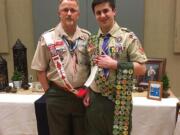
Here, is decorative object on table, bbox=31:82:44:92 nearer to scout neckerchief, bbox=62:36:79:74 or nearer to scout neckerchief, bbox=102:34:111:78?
scout neckerchief, bbox=62:36:79:74

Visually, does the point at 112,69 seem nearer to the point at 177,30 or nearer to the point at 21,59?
the point at 21,59

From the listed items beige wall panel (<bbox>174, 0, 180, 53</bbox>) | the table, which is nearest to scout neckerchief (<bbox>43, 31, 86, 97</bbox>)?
the table

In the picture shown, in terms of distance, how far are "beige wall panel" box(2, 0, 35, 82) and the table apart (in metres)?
1.13

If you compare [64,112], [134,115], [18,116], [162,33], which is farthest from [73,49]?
[162,33]

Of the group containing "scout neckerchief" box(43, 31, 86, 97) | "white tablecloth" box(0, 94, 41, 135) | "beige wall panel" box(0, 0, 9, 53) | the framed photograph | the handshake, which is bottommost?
"white tablecloth" box(0, 94, 41, 135)

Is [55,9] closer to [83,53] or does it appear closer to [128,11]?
[128,11]

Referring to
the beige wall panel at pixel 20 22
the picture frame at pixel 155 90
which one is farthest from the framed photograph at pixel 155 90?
the beige wall panel at pixel 20 22

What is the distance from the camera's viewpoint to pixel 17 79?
2.51m

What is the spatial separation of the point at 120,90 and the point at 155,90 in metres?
0.69

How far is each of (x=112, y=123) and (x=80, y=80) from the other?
346mm

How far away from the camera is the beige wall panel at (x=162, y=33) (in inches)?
123

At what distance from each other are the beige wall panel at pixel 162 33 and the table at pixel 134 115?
1.08 meters

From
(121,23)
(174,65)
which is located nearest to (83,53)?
(121,23)

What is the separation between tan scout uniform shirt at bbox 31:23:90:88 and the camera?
1.79m
